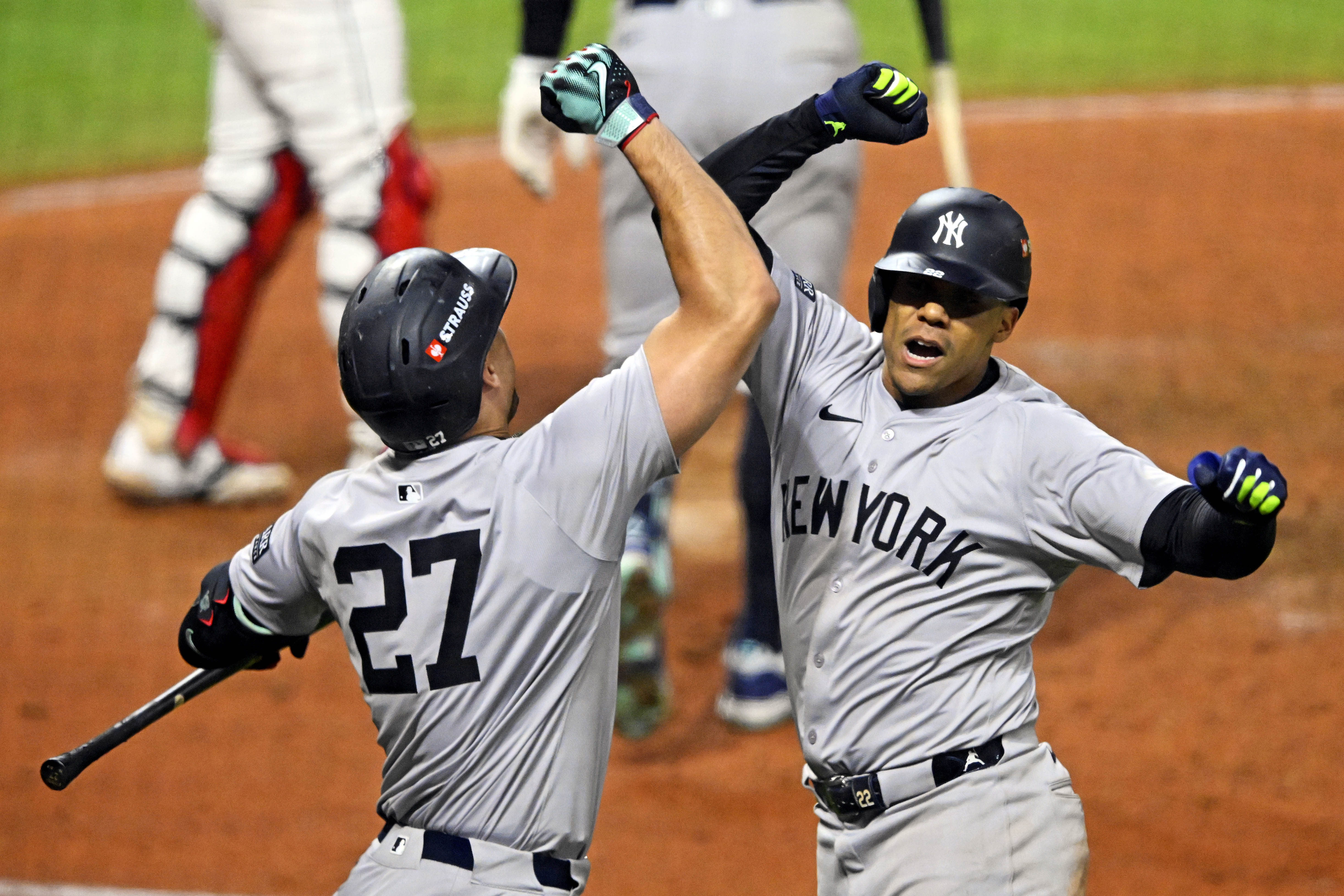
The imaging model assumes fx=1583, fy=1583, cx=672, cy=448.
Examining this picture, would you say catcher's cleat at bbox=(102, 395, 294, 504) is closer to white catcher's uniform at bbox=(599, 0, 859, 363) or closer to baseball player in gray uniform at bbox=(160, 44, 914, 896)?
white catcher's uniform at bbox=(599, 0, 859, 363)

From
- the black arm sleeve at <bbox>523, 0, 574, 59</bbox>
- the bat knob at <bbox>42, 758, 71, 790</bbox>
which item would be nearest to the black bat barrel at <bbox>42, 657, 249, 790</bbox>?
the bat knob at <bbox>42, 758, 71, 790</bbox>

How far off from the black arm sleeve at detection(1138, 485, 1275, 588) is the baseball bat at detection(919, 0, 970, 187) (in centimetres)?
207

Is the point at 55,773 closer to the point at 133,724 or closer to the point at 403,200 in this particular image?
the point at 133,724

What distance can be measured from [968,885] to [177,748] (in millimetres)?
2644

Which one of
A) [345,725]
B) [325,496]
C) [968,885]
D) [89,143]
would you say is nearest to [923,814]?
[968,885]

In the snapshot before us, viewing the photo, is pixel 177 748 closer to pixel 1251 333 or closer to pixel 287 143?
pixel 287 143

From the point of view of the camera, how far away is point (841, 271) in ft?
13.9

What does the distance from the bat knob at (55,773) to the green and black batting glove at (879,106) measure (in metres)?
1.59

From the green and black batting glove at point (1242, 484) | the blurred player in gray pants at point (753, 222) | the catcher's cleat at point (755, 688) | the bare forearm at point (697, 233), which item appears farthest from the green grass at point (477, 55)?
the green and black batting glove at point (1242, 484)

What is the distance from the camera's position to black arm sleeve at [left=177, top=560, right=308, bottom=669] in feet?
8.58

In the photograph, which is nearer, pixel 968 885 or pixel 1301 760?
pixel 968 885

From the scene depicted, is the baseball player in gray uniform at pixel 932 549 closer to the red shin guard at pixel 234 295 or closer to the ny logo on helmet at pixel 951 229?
the ny logo on helmet at pixel 951 229

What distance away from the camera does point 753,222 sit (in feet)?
13.2

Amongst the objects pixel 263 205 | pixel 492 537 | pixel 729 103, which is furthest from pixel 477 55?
pixel 492 537
